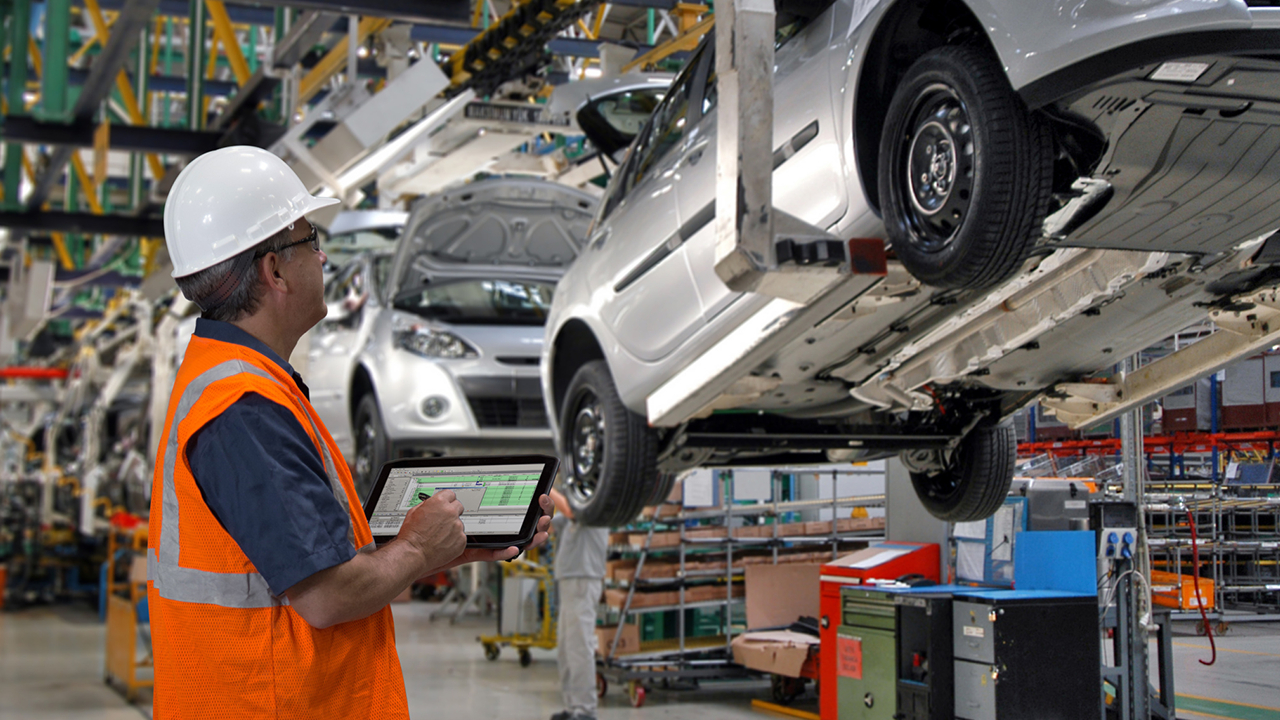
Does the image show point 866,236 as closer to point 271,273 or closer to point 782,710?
point 271,273

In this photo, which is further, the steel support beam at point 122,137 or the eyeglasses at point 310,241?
the steel support beam at point 122,137

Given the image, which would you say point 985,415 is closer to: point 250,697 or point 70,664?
point 250,697

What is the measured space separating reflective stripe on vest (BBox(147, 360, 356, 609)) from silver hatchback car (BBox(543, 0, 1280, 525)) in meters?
1.78

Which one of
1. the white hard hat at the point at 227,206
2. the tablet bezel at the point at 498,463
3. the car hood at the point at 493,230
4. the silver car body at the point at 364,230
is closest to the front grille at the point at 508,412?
the car hood at the point at 493,230

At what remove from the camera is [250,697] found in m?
1.75

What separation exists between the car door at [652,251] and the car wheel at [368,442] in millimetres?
3014

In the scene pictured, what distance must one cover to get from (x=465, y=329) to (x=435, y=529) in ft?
19.6

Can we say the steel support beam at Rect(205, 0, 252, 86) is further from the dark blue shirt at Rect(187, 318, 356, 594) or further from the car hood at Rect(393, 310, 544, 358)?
the dark blue shirt at Rect(187, 318, 356, 594)

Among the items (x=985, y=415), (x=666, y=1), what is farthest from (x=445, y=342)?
(x=985, y=415)

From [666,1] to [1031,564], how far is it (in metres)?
3.69

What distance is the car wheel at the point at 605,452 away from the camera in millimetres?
5027

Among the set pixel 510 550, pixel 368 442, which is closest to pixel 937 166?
pixel 510 550

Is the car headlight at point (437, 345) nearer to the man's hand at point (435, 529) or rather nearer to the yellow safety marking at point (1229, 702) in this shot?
the yellow safety marking at point (1229, 702)

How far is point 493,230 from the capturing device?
7.98 meters
